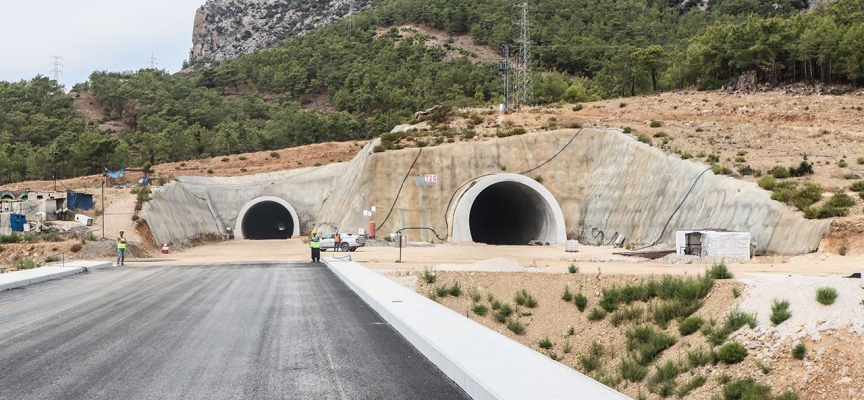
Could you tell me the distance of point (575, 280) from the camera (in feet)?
68.8

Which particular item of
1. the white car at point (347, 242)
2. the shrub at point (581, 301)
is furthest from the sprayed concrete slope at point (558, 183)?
the shrub at point (581, 301)

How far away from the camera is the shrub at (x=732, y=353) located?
11.3 metres

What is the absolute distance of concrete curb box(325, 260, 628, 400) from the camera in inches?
314

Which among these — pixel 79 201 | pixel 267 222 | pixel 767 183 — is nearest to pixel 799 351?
pixel 767 183

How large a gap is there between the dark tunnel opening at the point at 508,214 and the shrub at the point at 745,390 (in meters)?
39.1

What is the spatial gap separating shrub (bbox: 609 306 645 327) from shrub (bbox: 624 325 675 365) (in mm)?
1072

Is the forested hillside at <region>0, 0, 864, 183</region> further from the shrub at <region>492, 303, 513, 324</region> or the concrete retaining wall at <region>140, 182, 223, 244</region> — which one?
the shrub at <region>492, 303, 513, 324</region>

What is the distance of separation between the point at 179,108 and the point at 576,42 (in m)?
71.3

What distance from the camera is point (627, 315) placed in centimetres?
1609

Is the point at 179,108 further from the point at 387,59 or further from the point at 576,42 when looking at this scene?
the point at 576,42

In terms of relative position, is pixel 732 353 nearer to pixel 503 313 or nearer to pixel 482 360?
pixel 482 360

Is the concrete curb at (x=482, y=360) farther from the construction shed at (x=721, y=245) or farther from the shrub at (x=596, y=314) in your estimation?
the construction shed at (x=721, y=245)

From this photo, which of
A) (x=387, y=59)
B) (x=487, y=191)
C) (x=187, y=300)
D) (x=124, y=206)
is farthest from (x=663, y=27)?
(x=187, y=300)

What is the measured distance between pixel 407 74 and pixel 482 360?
388 ft
